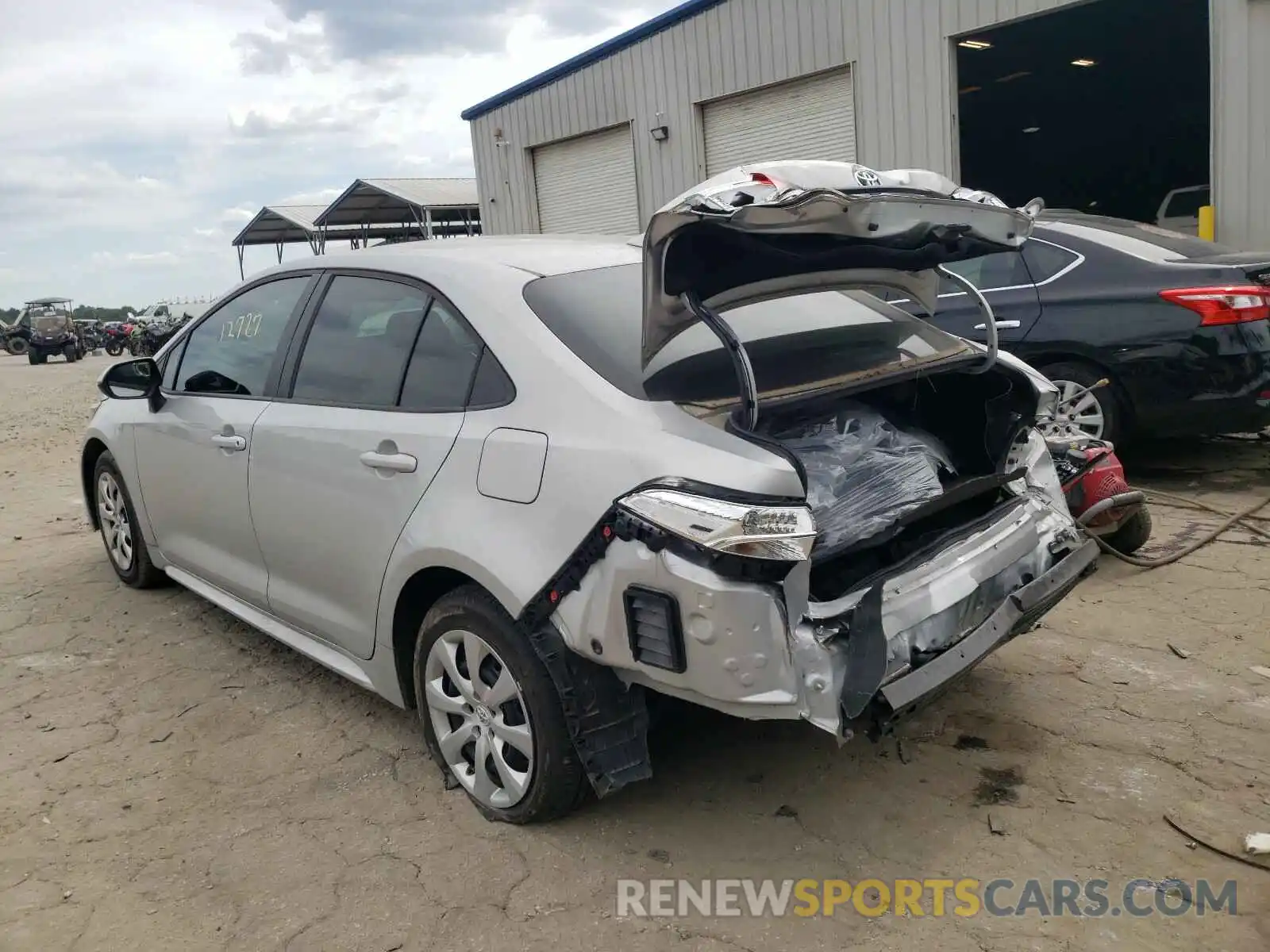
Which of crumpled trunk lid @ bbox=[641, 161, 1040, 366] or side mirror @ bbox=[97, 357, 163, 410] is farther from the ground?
crumpled trunk lid @ bbox=[641, 161, 1040, 366]

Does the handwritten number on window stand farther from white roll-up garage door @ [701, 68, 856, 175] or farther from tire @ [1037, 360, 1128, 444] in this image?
white roll-up garage door @ [701, 68, 856, 175]

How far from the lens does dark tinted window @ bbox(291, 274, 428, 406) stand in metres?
3.21

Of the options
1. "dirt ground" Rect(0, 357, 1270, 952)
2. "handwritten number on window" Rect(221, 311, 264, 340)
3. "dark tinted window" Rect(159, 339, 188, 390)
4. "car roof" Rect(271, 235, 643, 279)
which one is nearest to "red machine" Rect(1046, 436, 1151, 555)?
"dirt ground" Rect(0, 357, 1270, 952)

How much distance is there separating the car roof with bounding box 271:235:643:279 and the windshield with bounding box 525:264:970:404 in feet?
0.27

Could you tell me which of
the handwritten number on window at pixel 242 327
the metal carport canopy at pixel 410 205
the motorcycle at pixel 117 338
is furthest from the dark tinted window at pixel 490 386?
the motorcycle at pixel 117 338

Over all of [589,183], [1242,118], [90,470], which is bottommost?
[90,470]

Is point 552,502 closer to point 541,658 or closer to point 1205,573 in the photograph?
point 541,658

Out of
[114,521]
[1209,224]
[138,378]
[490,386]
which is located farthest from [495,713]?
[1209,224]

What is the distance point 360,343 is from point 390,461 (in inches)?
23.4

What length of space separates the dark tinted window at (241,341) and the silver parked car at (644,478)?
4 centimetres

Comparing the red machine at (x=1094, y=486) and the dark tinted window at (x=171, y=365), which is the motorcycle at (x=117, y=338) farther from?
the red machine at (x=1094, y=486)

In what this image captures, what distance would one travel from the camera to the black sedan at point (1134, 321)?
18.0 feet

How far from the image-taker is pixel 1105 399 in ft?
19.4

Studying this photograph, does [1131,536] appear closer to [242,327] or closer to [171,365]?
[242,327]
